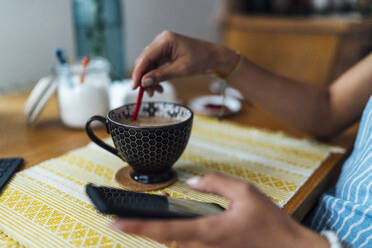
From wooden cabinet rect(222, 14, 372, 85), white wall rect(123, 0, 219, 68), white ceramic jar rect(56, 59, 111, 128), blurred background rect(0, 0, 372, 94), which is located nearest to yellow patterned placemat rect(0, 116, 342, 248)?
white ceramic jar rect(56, 59, 111, 128)

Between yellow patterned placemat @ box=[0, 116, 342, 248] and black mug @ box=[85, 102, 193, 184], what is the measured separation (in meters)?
0.04

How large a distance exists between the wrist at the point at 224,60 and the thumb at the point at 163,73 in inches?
3.9

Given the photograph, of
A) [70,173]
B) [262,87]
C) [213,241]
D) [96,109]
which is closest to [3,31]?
[96,109]

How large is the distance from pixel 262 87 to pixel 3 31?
89 cm

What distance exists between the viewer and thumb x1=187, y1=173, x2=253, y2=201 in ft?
1.11

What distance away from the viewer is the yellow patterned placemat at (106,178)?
407mm

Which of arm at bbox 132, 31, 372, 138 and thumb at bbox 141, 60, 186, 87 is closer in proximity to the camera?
thumb at bbox 141, 60, 186, 87

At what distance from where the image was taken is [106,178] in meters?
0.55

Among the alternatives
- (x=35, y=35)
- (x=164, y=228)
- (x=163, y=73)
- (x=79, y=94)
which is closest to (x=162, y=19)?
(x=35, y=35)

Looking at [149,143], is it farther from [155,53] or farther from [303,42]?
[303,42]

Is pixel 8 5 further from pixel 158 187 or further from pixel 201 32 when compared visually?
pixel 201 32

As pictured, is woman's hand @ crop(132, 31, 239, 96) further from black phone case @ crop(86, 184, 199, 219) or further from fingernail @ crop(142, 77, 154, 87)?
black phone case @ crop(86, 184, 199, 219)

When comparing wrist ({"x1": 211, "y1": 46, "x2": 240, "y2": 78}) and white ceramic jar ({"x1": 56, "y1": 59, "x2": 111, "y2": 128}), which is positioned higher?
wrist ({"x1": 211, "y1": 46, "x2": 240, "y2": 78})

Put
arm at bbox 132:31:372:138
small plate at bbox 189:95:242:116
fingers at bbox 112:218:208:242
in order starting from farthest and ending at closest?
small plate at bbox 189:95:242:116, arm at bbox 132:31:372:138, fingers at bbox 112:218:208:242
